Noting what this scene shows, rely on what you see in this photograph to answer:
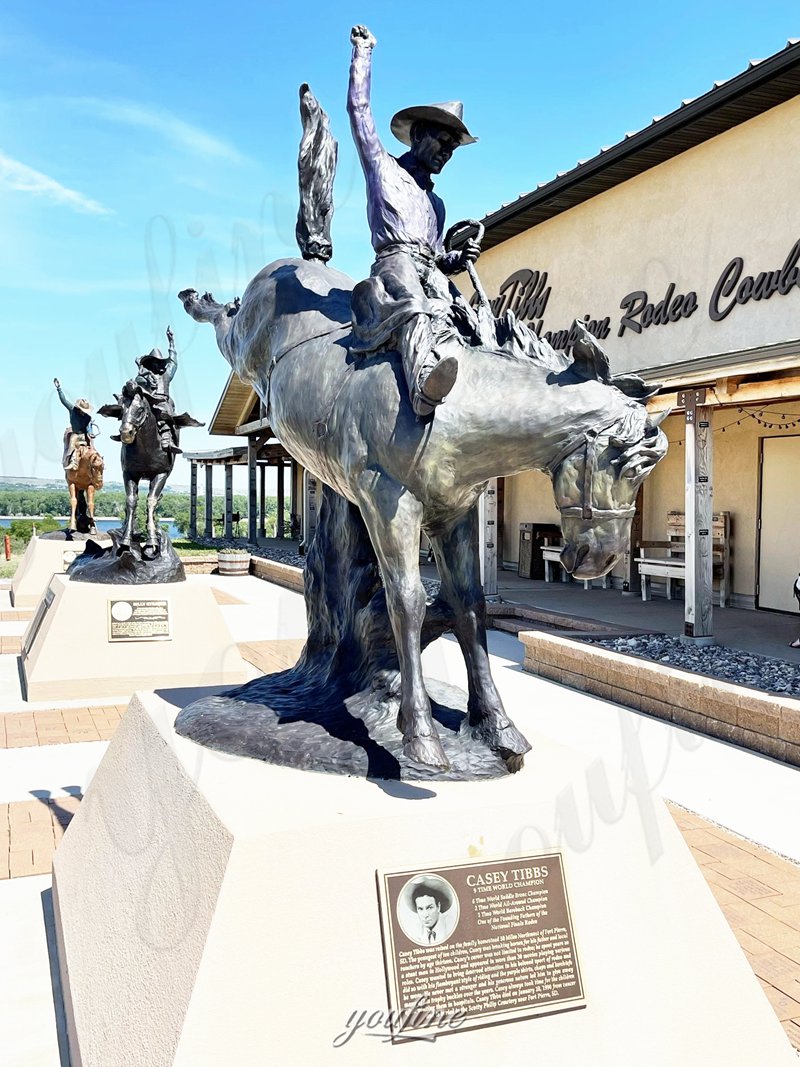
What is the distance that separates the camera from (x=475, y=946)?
2.47 meters

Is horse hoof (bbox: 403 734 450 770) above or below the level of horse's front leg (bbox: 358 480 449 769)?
below

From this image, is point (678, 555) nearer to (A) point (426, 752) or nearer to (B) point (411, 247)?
(B) point (411, 247)

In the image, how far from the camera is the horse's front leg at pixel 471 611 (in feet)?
10.4

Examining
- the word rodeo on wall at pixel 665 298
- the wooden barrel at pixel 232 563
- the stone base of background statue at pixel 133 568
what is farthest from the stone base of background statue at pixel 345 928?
the wooden barrel at pixel 232 563

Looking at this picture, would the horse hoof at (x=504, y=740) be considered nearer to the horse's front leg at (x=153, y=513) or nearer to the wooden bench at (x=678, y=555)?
the horse's front leg at (x=153, y=513)

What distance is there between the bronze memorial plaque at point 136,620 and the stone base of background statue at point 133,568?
32 cm

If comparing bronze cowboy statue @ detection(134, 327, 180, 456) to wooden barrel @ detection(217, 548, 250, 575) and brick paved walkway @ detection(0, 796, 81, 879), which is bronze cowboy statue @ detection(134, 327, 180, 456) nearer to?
brick paved walkway @ detection(0, 796, 81, 879)

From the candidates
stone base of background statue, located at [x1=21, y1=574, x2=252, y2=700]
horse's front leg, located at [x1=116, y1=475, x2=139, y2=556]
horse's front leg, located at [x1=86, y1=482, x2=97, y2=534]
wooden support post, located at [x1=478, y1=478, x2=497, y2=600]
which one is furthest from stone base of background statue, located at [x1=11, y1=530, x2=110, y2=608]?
stone base of background statue, located at [x1=21, y1=574, x2=252, y2=700]

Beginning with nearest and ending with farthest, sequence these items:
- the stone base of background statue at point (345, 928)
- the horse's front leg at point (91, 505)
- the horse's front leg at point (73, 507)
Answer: the stone base of background statue at point (345, 928) < the horse's front leg at point (73, 507) < the horse's front leg at point (91, 505)

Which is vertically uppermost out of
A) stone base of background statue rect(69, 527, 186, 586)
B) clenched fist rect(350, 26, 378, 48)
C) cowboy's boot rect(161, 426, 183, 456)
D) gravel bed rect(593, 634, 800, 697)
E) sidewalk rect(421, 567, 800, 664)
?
clenched fist rect(350, 26, 378, 48)

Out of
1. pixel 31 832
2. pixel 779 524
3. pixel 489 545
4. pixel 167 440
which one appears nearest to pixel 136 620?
pixel 167 440

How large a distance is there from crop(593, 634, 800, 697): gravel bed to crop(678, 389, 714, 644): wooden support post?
0.26 m

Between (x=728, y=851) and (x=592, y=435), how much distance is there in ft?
9.09

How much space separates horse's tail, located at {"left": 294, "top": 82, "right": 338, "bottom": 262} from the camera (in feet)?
11.8
